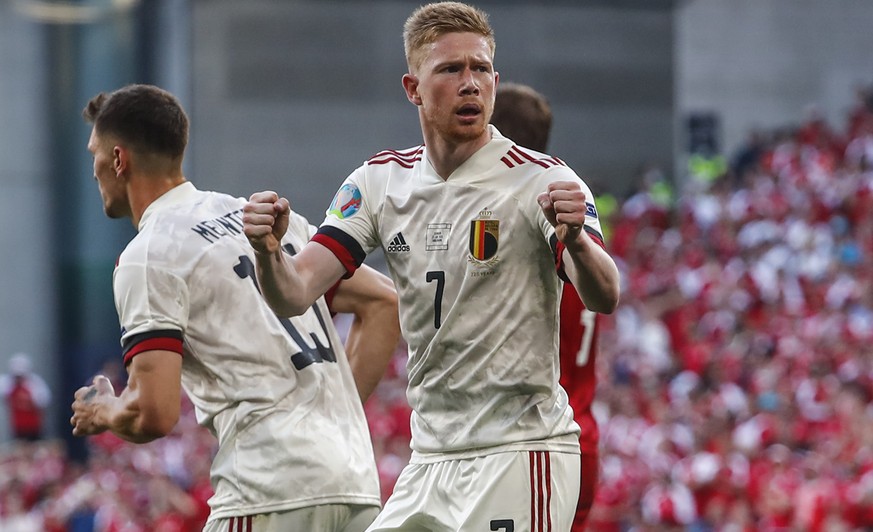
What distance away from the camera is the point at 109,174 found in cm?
496

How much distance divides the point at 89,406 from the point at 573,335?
5.57 ft

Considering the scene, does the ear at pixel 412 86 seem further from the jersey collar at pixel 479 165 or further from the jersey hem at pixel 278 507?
the jersey hem at pixel 278 507

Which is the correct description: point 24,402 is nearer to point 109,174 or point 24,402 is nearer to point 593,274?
point 109,174

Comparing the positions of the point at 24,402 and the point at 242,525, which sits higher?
the point at 242,525

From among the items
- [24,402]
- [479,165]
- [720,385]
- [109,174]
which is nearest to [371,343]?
[109,174]

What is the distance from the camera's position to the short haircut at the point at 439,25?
4254mm

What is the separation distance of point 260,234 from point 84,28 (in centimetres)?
2190

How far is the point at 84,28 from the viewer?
24859 mm

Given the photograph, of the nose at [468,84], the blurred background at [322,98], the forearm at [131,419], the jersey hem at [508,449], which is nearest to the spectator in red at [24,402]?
the blurred background at [322,98]

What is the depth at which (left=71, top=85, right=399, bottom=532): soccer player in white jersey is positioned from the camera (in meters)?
4.60

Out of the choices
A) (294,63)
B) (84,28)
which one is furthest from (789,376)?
(84,28)

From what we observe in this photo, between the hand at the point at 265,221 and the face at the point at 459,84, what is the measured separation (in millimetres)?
545

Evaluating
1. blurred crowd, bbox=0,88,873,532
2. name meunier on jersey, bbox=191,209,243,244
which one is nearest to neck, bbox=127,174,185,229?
name meunier on jersey, bbox=191,209,243,244

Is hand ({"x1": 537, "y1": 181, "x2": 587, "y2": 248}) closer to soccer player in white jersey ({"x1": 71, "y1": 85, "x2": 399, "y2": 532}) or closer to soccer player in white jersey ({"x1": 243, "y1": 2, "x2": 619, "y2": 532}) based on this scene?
soccer player in white jersey ({"x1": 243, "y1": 2, "x2": 619, "y2": 532})
